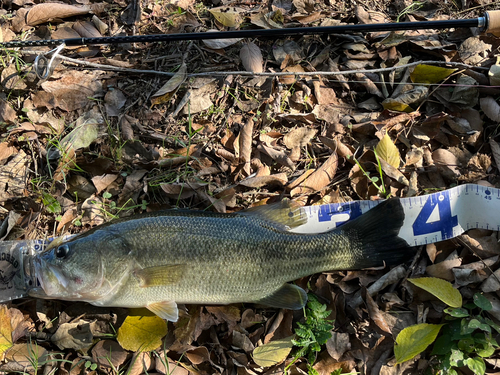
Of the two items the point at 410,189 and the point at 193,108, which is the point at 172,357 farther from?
the point at 410,189

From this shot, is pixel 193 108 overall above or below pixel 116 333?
above

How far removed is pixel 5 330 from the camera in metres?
3.36

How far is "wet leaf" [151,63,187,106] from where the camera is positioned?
13.1 ft

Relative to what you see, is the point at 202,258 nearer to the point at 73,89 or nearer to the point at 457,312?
the point at 457,312

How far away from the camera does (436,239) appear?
3.46m

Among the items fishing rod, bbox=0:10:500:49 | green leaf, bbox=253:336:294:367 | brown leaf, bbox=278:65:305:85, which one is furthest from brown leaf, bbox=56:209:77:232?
brown leaf, bbox=278:65:305:85

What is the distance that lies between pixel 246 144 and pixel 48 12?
8.85 feet

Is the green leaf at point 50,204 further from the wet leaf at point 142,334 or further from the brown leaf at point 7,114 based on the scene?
the wet leaf at point 142,334

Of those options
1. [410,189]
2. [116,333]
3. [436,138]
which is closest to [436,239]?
[410,189]

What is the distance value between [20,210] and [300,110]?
2.93 metres

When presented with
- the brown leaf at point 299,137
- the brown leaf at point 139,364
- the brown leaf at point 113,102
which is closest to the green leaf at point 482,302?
the brown leaf at point 299,137

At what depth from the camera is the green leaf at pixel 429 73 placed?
386 centimetres

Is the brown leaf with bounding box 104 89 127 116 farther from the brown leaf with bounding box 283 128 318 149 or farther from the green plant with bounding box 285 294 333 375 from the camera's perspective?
the green plant with bounding box 285 294 333 375

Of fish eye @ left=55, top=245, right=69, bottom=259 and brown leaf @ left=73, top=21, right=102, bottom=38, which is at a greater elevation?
brown leaf @ left=73, top=21, right=102, bottom=38
